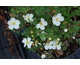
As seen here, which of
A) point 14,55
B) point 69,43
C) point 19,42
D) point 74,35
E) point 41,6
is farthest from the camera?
point 14,55

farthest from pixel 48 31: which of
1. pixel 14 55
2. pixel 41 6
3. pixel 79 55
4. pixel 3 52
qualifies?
pixel 3 52

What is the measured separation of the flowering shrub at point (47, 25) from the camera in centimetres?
83

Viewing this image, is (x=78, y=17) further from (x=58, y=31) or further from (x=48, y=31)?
(x=48, y=31)

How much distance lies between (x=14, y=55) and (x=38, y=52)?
57cm

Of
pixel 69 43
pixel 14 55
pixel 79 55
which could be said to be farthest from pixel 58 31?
pixel 14 55

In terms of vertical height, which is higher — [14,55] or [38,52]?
[38,52]

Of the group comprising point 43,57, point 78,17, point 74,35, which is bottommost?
point 43,57

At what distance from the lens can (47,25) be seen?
3.13ft

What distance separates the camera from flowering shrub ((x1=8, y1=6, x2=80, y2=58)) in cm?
83

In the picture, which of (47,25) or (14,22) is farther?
(47,25)

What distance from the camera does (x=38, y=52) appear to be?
113cm

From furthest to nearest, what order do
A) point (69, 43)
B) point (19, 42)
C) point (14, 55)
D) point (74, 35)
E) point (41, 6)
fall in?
point (14, 55)
point (19, 42)
point (69, 43)
point (74, 35)
point (41, 6)

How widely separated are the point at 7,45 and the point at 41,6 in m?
1.03

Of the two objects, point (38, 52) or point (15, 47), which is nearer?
point (38, 52)
